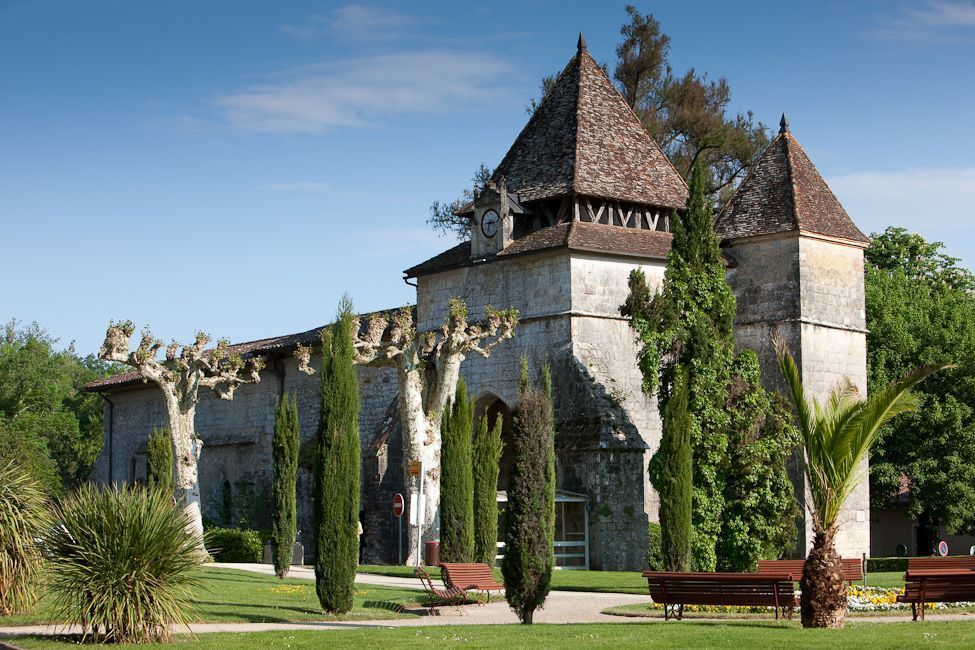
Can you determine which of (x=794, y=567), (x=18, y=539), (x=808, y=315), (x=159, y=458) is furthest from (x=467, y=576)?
(x=159, y=458)

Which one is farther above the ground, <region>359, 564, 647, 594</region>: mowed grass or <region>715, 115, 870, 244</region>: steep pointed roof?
<region>715, 115, 870, 244</region>: steep pointed roof

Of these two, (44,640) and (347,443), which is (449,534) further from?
(44,640)

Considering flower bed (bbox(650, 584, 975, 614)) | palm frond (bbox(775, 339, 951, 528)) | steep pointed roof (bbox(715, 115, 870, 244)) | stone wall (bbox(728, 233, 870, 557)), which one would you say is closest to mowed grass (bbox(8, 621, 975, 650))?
palm frond (bbox(775, 339, 951, 528))

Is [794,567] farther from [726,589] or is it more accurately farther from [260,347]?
[260,347]

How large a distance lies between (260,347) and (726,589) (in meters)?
29.4

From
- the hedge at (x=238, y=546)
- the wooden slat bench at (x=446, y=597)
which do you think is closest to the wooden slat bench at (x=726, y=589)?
the wooden slat bench at (x=446, y=597)

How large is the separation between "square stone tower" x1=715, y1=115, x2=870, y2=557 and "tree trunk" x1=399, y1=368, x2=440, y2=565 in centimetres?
873

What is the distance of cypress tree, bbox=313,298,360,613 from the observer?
20203 millimetres

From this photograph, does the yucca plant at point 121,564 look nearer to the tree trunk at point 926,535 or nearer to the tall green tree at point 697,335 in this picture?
the tall green tree at point 697,335

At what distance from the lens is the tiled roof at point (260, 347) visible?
4162 centimetres

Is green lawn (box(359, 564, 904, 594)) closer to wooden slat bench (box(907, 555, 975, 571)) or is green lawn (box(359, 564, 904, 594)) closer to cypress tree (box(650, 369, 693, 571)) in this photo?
cypress tree (box(650, 369, 693, 571))

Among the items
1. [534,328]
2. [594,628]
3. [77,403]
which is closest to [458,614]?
[594,628]

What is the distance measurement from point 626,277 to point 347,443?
1524cm

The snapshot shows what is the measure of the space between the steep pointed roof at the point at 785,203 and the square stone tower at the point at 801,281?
27 mm
